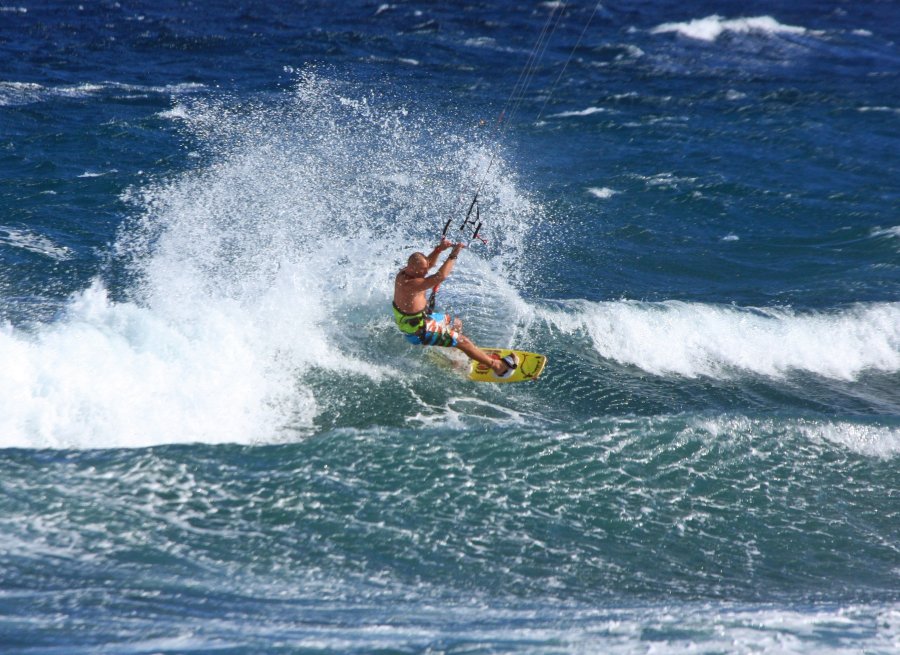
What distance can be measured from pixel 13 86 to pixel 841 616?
64.8 feet

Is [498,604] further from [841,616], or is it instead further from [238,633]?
[841,616]

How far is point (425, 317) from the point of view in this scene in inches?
376

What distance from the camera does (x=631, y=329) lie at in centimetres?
1124

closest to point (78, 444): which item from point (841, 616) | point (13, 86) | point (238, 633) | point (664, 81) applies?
point (238, 633)

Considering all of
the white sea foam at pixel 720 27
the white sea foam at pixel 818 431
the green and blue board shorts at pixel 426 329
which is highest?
the white sea foam at pixel 720 27

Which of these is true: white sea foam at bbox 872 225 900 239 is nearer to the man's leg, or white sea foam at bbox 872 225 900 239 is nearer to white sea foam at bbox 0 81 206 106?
the man's leg

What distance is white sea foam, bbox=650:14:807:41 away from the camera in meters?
27.8

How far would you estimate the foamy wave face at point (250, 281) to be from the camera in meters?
8.24

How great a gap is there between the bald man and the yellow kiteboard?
0.06 meters

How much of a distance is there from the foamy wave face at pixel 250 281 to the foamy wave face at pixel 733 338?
2048 mm

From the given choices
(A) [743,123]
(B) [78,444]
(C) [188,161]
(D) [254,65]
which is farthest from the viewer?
(D) [254,65]

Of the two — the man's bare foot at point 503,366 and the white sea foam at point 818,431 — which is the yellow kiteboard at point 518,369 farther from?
the white sea foam at point 818,431

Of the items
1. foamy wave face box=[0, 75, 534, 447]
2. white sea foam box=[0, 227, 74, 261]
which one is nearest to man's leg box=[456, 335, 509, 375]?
foamy wave face box=[0, 75, 534, 447]

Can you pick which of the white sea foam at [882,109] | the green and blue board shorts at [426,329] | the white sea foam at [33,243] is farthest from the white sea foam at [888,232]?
the white sea foam at [33,243]
